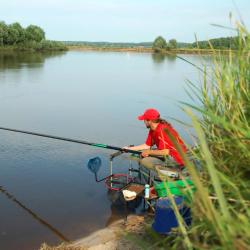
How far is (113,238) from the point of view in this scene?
20.0 ft

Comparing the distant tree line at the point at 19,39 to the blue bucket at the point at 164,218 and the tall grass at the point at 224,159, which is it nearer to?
the blue bucket at the point at 164,218

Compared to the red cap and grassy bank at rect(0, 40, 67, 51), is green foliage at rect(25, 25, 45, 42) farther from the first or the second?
the red cap

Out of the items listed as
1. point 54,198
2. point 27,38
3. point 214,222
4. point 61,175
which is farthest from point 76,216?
point 27,38

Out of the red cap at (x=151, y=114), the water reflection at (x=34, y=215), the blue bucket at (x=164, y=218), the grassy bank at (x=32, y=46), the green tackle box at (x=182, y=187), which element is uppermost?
the green tackle box at (x=182, y=187)

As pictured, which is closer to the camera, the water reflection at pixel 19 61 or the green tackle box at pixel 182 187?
the green tackle box at pixel 182 187

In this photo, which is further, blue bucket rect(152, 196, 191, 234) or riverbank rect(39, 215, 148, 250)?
riverbank rect(39, 215, 148, 250)

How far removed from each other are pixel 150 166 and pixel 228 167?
11.3 feet

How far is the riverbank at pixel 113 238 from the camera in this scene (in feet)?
18.3

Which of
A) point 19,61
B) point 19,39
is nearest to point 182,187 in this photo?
point 19,61

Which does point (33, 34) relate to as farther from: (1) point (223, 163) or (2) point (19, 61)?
(1) point (223, 163)

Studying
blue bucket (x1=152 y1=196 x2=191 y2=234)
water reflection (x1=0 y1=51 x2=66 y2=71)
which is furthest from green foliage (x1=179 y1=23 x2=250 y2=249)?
water reflection (x1=0 y1=51 x2=66 y2=71)

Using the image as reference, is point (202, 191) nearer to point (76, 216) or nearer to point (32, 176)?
point (76, 216)

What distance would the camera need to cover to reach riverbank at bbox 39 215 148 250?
5.59 metres

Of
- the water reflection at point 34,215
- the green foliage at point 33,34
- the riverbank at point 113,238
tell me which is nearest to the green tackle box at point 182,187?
the riverbank at point 113,238
